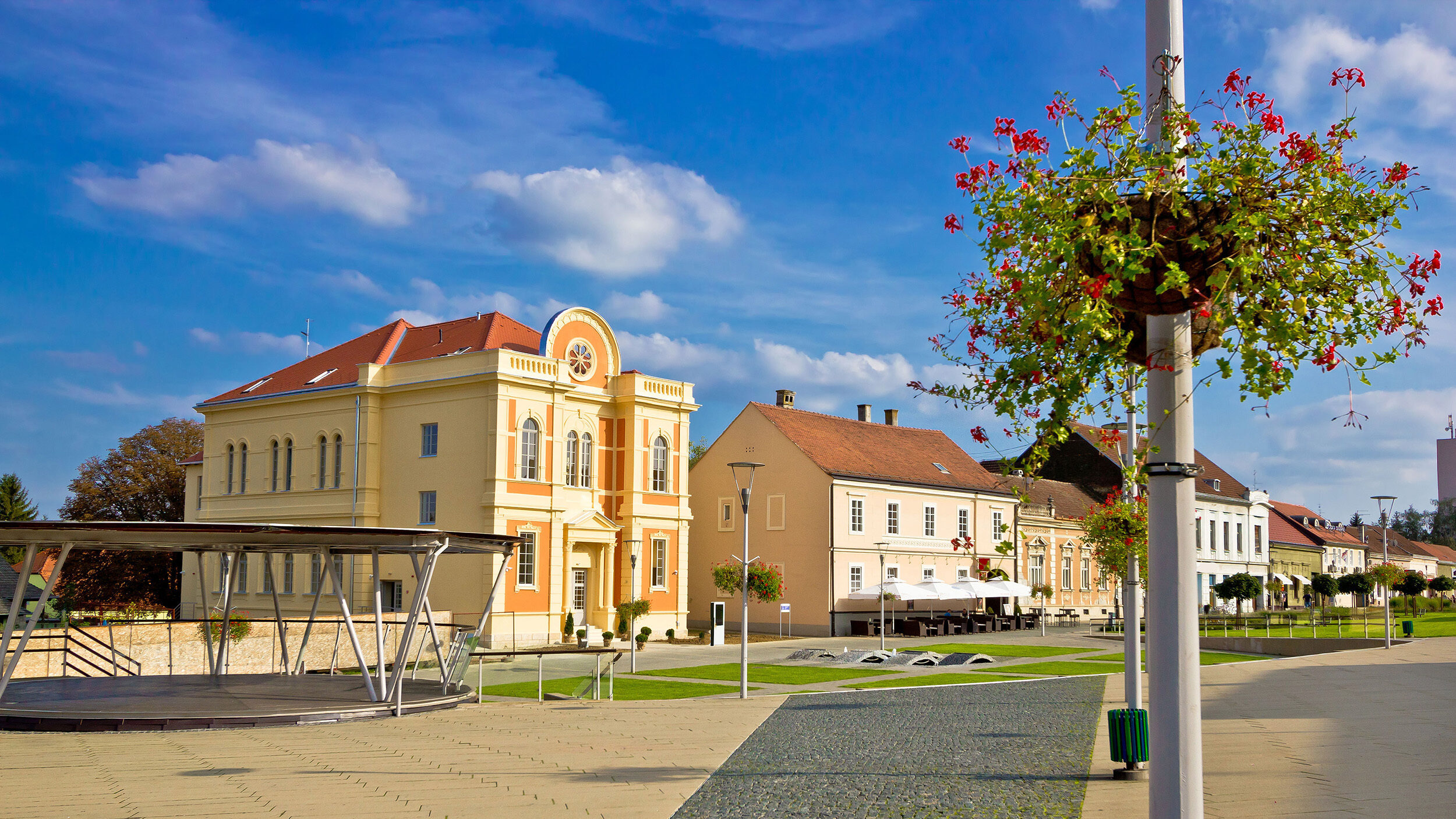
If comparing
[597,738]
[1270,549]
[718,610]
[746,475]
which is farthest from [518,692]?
[1270,549]

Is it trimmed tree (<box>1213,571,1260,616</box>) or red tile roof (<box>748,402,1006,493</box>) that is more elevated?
red tile roof (<box>748,402,1006,493</box>)

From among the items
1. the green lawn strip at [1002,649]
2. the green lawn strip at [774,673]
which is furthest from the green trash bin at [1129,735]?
the green lawn strip at [1002,649]

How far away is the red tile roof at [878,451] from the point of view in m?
49.2

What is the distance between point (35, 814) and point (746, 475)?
4056 cm

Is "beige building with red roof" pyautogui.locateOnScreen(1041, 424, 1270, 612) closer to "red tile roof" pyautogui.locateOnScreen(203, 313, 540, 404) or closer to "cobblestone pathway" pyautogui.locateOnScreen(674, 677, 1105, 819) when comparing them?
"red tile roof" pyautogui.locateOnScreen(203, 313, 540, 404)

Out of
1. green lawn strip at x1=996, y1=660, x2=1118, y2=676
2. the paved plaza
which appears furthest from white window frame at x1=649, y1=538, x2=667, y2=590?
the paved plaza

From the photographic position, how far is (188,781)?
451 inches

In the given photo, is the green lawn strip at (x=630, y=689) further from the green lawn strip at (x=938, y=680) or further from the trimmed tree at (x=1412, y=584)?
the trimmed tree at (x=1412, y=584)

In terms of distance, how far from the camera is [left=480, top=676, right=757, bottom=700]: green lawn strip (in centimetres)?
2166

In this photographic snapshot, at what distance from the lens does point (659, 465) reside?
143ft

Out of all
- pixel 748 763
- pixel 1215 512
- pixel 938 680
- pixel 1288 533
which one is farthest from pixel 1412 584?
pixel 748 763

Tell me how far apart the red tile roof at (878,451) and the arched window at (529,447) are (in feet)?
43.2

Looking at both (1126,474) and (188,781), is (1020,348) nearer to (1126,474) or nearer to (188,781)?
(1126,474)

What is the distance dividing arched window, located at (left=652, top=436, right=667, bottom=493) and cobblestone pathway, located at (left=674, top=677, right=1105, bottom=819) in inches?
933
